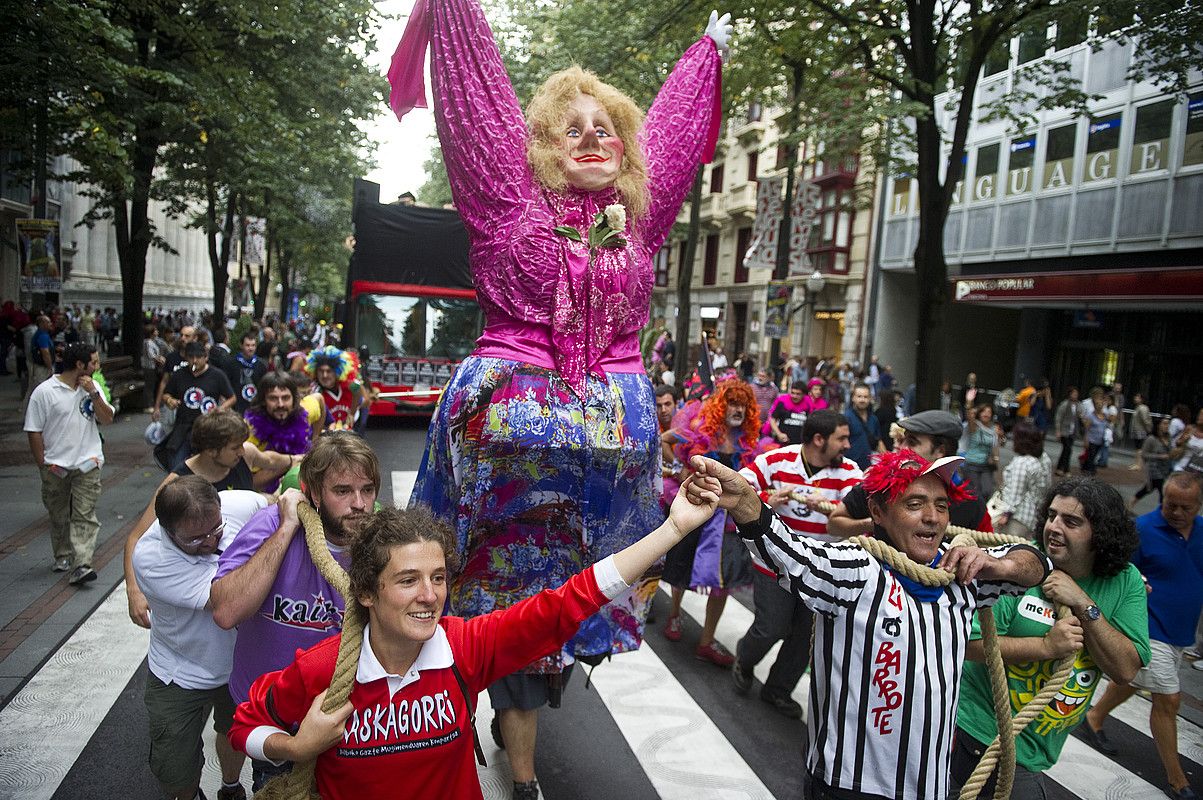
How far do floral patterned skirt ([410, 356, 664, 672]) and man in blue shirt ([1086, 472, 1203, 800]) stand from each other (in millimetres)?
2730

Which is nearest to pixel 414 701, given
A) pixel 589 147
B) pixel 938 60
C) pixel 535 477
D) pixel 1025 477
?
pixel 535 477

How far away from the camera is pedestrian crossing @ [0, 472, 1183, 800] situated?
393 cm

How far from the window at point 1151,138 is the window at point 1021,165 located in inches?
109

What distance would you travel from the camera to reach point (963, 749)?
3.06 m

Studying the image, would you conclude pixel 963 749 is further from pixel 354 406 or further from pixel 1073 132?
pixel 1073 132

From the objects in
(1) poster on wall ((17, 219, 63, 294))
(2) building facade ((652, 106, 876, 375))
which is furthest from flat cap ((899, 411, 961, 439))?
(2) building facade ((652, 106, 876, 375))

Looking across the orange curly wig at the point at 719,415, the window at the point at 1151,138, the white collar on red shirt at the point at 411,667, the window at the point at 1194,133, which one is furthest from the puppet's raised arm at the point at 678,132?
the window at the point at 1151,138

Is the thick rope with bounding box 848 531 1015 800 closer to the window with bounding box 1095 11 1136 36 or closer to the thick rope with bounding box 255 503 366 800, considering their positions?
the thick rope with bounding box 255 503 366 800

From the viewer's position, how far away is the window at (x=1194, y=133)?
15773 mm

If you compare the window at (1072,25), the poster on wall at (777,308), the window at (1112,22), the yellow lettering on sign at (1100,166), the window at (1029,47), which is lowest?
the poster on wall at (777,308)

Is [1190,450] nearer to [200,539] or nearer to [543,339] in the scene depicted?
[543,339]

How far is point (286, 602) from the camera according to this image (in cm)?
287

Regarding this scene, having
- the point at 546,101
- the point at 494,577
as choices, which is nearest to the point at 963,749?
the point at 494,577

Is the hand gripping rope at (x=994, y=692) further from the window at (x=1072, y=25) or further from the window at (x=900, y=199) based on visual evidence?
the window at (x=900, y=199)
